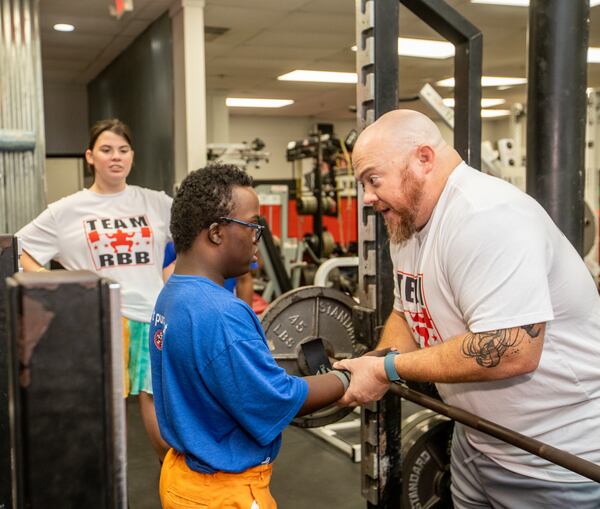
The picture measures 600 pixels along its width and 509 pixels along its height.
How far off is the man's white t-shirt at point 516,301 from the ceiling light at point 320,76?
7508 millimetres

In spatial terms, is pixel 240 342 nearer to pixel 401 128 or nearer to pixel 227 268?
pixel 227 268

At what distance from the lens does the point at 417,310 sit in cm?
174

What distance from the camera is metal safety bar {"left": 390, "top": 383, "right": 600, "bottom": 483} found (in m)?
1.30

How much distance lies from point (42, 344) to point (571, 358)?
1.23 meters

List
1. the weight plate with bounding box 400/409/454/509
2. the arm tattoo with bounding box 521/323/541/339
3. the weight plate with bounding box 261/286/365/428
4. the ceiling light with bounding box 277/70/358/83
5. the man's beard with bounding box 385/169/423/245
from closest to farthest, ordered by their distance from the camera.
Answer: the arm tattoo with bounding box 521/323/541/339
the man's beard with bounding box 385/169/423/245
the weight plate with bounding box 400/409/454/509
the weight plate with bounding box 261/286/365/428
the ceiling light with bounding box 277/70/358/83

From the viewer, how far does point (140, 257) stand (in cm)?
283

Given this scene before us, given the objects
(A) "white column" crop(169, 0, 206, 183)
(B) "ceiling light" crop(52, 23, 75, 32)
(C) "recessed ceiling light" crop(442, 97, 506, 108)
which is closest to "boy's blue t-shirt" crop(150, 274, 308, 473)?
(A) "white column" crop(169, 0, 206, 183)

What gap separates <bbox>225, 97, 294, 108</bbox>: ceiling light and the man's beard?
31.2ft

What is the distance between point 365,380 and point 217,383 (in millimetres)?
481

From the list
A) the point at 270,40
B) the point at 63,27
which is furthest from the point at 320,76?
the point at 63,27

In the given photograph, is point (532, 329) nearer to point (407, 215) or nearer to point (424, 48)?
point (407, 215)

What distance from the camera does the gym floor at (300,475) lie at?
3043mm

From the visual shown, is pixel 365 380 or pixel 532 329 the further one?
pixel 365 380

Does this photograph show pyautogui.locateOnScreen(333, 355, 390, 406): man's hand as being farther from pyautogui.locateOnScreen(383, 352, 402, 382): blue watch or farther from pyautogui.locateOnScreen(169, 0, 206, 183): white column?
pyautogui.locateOnScreen(169, 0, 206, 183): white column
